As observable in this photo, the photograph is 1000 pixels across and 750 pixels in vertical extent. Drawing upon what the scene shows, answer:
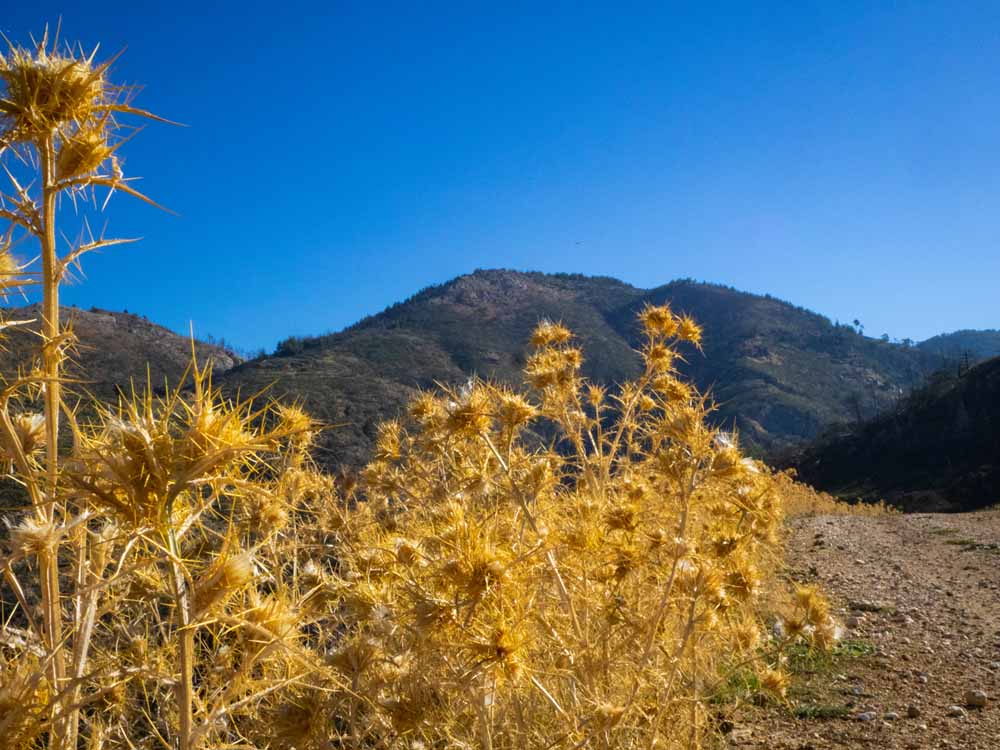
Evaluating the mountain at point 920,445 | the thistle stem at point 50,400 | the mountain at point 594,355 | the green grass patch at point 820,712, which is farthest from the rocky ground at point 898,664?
the mountain at point 920,445

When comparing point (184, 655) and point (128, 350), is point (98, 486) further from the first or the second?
point (128, 350)

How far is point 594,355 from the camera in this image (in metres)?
57.2

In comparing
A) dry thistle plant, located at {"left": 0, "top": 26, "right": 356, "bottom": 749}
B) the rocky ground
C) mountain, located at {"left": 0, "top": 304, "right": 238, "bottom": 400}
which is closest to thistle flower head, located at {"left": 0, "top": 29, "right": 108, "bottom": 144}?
dry thistle plant, located at {"left": 0, "top": 26, "right": 356, "bottom": 749}

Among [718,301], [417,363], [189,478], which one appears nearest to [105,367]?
[417,363]

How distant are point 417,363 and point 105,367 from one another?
64.4 ft

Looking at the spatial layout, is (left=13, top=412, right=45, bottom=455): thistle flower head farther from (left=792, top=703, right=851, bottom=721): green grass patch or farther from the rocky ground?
(left=792, top=703, right=851, bottom=721): green grass patch

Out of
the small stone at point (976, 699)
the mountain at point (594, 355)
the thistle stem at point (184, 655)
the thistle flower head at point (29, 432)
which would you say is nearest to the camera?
the thistle stem at point (184, 655)

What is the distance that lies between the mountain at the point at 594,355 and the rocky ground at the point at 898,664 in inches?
463

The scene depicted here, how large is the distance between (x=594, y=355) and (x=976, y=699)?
53.6m

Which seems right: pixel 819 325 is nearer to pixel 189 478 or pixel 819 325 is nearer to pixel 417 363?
pixel 417 363

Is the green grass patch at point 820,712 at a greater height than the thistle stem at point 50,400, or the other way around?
the thistle stem at point 50,400

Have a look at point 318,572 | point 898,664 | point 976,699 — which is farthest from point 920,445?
point 318,572

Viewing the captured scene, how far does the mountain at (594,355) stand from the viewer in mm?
26922

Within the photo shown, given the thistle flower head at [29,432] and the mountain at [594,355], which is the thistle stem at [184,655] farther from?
the mountain at [594,355]
